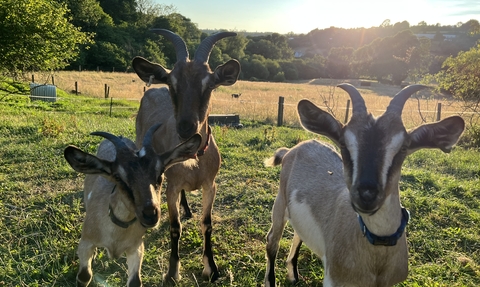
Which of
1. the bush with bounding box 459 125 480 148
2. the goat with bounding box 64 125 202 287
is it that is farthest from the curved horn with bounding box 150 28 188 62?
the bush with bounding box 459 125 480 148

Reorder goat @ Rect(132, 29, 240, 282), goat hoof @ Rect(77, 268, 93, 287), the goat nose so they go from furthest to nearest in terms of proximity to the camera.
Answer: goat @ Rect(132, 29, 240, 282) < goat hoof @ Rect(77, 268, 93, 287) < the goat nose

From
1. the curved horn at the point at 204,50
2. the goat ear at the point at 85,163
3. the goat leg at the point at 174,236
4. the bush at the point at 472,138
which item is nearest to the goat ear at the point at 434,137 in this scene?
the goat ear at the point at 85,163

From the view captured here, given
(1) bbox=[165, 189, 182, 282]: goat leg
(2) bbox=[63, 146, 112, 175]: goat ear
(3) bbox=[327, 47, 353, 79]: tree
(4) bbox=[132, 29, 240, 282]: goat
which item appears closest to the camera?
(2) bbox=[63, 146, 112, 175]: goat ear

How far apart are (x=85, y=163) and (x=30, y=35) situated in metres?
11.1

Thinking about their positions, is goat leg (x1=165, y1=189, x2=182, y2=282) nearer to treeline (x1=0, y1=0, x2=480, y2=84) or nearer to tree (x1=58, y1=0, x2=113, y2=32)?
treeline (x1=0, y1=0, x2=480, y2=84)

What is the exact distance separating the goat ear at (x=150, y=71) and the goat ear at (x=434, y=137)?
9.33 ft

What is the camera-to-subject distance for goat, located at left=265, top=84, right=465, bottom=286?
88.3 inches

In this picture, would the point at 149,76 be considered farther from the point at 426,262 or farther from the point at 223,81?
the point at 426,262

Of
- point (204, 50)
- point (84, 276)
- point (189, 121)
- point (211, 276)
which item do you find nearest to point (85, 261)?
point (84, 276)

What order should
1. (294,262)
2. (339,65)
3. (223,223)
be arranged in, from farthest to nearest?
(339,65)
(223,223)
(294,262)

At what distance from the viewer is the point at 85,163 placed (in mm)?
2898

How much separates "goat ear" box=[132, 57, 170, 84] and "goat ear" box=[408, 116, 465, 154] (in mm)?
2843

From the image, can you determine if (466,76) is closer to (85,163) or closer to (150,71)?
(150,71)

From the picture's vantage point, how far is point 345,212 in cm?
288
